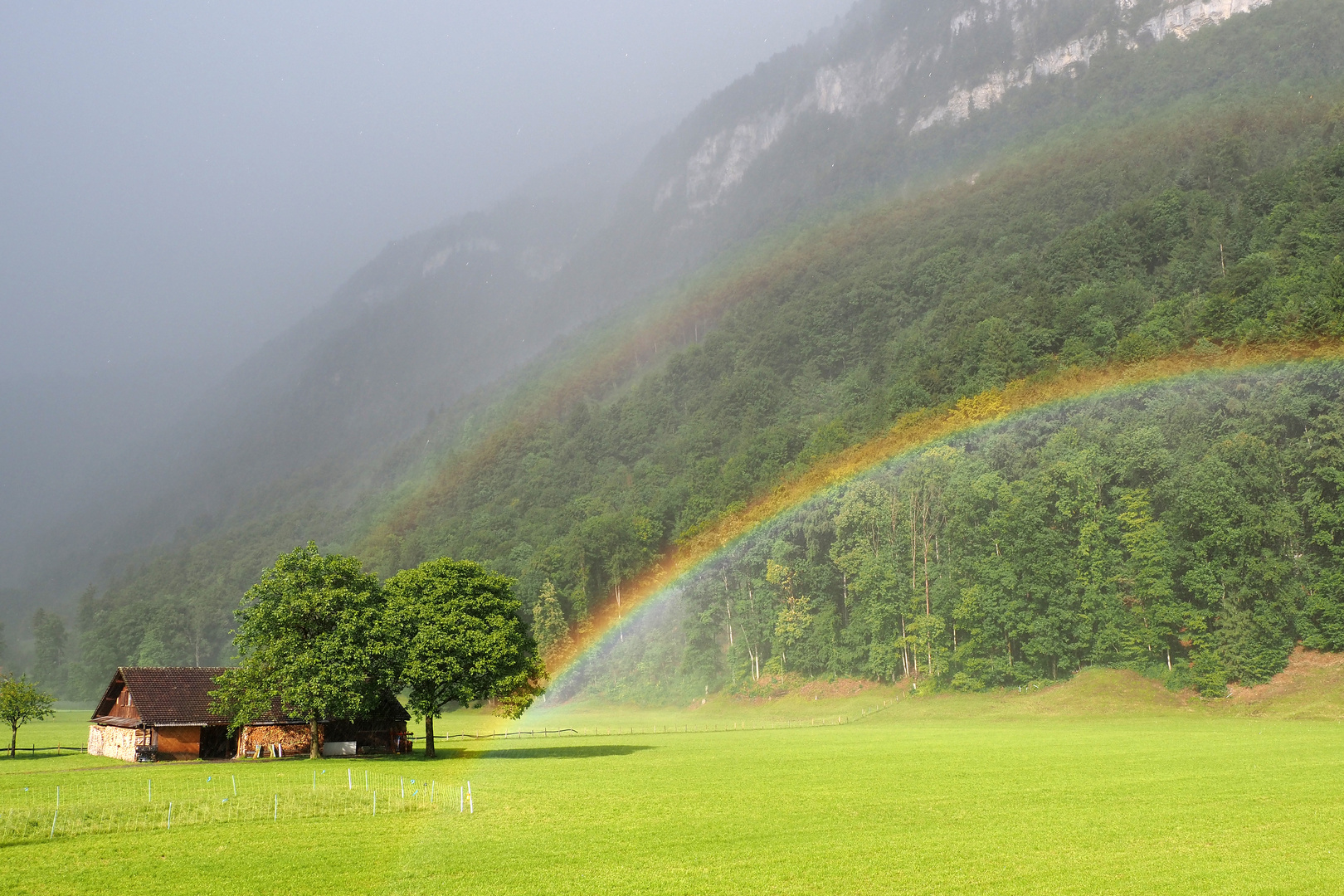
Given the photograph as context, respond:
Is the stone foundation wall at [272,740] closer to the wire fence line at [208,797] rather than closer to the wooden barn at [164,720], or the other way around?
the wooden barn at [164,720]

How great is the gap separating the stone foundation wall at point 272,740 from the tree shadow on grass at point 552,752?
858 cm

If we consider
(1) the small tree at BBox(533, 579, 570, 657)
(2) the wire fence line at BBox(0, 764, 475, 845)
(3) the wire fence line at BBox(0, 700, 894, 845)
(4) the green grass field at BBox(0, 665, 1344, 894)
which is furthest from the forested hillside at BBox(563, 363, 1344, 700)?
(2) the wire fence line at BBox(0, 764, 475, 845)

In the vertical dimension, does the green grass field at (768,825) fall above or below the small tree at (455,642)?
below

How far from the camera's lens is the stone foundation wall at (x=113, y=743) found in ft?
190

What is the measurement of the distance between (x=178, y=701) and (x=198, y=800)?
88.8 feet

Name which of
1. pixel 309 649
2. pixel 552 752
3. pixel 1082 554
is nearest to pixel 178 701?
pixel 309 649

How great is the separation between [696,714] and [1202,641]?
182 feet

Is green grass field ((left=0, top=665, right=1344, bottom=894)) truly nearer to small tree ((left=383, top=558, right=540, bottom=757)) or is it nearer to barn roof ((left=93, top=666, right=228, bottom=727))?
barn roof ((left=93, top=666, right=228, bottom=727))

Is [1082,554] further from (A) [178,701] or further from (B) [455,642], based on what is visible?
(A) [178,701]

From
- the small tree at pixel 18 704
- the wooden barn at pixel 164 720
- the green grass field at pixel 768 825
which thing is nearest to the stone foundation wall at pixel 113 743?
the wooden barn at pixel 164 720

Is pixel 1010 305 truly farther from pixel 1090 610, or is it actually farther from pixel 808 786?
pixel 808 786

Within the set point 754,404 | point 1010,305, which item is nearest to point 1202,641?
point 1010,305

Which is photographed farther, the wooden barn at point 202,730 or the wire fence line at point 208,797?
the wooden barn at point 202,730

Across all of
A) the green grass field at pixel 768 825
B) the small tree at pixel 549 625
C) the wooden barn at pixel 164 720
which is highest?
the small tree at pixel 549 625
